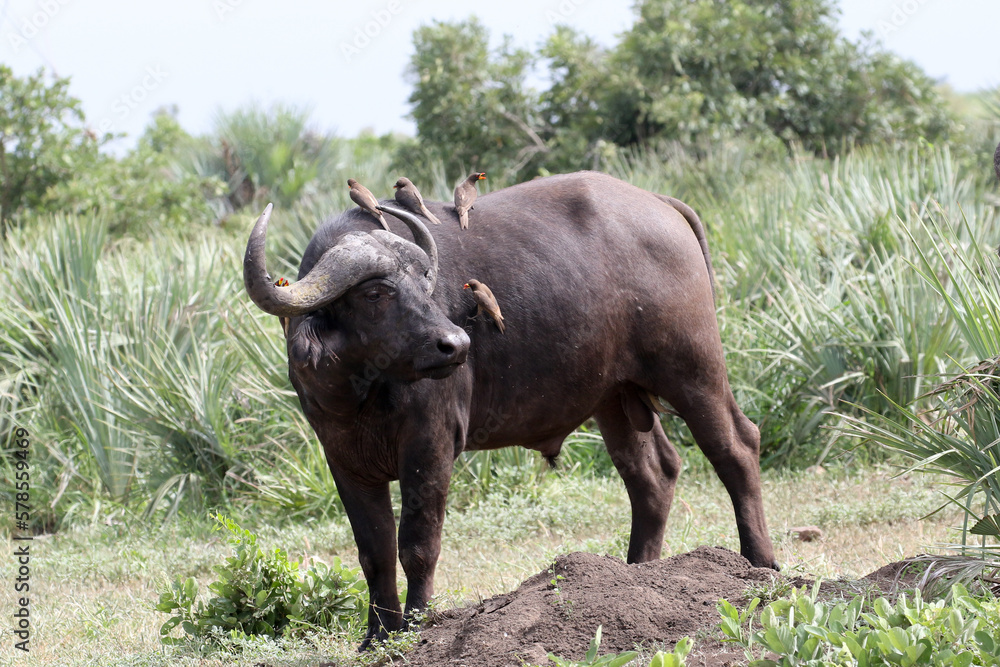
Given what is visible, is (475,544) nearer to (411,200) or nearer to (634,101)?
(411,200)

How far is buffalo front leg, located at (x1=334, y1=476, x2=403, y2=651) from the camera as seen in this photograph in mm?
4441

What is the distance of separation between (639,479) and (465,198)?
1785mm

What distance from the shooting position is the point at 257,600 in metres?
4.70

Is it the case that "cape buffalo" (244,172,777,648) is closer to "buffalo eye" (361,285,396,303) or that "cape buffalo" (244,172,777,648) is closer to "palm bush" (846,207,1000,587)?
"buffalo eye" (361,285,396,303)

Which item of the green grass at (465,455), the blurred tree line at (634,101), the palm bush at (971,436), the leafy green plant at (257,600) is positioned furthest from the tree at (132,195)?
the palm bush at (971,436)

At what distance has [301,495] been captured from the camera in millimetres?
7664

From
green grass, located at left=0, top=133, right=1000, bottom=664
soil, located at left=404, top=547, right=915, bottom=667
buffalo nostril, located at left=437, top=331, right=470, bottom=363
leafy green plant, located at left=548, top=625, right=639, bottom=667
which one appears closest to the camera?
leafy green plant, located at left=548, top=625, right=639, bottom=667

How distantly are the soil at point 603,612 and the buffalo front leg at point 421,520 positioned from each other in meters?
0.15

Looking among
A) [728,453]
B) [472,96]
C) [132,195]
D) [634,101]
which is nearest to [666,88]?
[634,101]

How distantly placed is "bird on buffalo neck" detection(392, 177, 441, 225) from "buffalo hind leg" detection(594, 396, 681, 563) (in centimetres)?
147

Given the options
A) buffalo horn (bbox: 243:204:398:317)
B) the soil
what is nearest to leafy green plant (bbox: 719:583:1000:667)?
the soil

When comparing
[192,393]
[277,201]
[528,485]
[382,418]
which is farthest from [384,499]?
[277,201]

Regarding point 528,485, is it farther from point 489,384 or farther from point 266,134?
point 266,134

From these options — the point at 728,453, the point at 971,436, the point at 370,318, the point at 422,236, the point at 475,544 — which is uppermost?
the point at 422,236
